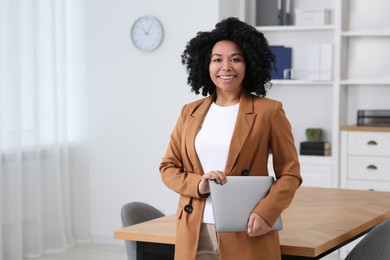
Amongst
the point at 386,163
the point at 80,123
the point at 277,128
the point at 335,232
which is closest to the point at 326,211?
the point at 335,232

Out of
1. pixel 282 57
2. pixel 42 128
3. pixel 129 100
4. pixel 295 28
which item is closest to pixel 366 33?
pixel 295 28

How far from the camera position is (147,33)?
6402 mm

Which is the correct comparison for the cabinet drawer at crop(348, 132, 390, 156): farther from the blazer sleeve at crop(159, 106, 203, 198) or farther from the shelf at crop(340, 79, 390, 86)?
the blazer sleeve at crop(159, 106, 203, 198)

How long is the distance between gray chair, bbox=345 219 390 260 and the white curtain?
3365 mm

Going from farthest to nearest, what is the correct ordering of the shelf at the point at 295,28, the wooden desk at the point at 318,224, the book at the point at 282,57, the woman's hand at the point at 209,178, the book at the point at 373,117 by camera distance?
the book at the point at 282,57
the shelf at the point at 295,28
the book at the point at 373,117
the wooden desk at the point at 318,224
the woman's hand at the point at 209,178

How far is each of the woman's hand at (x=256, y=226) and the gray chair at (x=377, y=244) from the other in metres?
0.57

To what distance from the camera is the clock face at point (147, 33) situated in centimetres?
636

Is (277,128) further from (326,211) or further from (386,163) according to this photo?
(386,163)

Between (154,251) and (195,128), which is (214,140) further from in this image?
(154,251)

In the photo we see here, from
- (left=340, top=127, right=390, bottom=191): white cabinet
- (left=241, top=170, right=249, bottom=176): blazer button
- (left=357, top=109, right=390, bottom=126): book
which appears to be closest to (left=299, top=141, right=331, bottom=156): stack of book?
(left=340, top=127, right=390, bottom=191): white cabinet

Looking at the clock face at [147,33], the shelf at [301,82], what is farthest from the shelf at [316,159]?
the clock face at [147,33]

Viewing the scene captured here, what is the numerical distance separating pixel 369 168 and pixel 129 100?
6.75ft

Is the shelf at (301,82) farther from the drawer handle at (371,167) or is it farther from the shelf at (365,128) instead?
the drawer handle at (371,167)

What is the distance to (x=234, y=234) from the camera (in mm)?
2520
